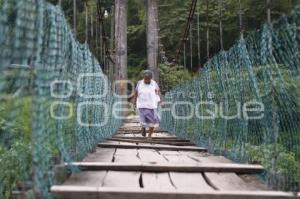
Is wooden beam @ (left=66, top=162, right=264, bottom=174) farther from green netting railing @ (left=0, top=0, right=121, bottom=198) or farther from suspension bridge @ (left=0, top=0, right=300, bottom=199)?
green netting railing @ (left=0, top=0, right=121, bottom=198)

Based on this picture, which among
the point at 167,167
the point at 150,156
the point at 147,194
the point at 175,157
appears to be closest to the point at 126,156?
the point at 150,156

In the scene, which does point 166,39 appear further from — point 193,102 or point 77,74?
point 77,74

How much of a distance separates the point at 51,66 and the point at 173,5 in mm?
14017

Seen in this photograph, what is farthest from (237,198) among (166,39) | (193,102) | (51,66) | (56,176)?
(166,39)

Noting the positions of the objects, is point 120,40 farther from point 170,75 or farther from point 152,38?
point 170,75

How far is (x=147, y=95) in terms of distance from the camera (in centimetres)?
593

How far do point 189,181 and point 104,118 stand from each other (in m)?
2.18

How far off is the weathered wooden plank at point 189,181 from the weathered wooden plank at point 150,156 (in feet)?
1.74

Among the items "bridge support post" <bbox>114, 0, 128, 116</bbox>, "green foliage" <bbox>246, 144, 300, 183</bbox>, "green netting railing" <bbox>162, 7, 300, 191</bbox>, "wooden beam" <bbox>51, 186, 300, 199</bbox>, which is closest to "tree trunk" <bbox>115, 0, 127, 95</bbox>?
"bridge support post" <bbox>114, 0, 128, 116</bbox>

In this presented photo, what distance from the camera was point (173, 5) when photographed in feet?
53.0

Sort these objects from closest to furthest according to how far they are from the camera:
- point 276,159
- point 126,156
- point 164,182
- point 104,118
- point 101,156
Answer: point 164,182 → point 276,159 → point 101,156 → point 126,156 → point 104,118

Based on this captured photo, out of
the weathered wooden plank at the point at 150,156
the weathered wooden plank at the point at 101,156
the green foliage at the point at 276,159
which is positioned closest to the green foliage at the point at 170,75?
the green foliage at the point at 276,159

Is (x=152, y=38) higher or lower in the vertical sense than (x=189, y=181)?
higher

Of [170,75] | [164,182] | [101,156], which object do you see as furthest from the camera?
[170,75]
